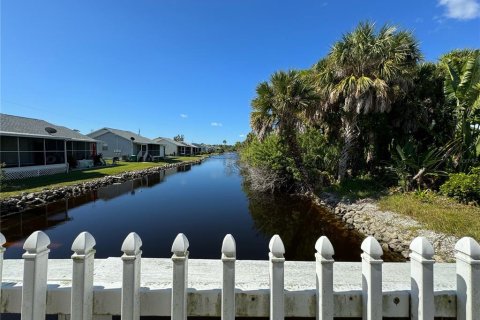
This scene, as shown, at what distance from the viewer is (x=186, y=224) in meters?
9.70

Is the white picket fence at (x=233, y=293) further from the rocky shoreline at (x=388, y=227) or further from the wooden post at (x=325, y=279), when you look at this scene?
the rocky shoreline at (x=388, y=227)

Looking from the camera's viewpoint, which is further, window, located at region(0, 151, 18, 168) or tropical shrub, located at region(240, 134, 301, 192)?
window, located at region(0, 151, 18, 168)

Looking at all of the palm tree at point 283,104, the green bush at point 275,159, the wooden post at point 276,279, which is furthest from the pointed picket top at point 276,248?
the green bush at point 275,159

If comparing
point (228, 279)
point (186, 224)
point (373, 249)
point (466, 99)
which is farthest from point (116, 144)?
point (373, 249)

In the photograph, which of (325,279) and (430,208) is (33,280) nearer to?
(325,279)

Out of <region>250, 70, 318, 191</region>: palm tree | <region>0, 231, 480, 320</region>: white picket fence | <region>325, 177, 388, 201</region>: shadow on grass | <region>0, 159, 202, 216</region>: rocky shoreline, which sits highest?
<region>250, 70, 318, 191</region>: palm tree

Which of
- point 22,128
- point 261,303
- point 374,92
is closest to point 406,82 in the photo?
point 374,92

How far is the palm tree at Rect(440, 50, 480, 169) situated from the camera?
9.75m

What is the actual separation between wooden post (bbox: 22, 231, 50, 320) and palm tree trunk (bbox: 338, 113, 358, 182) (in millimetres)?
14497

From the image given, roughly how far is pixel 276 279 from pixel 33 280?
1775 mm

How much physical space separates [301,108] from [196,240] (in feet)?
30.6

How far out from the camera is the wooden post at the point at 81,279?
1.82 m

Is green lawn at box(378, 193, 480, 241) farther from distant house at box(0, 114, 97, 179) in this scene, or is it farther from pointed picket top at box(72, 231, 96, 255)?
distant house at box(0, 114, 97, 179)

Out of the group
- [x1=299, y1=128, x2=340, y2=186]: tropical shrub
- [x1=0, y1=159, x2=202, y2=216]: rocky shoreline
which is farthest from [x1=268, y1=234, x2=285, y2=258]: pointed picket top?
[x1=299, y1=128, x2=340, y2=186]: tropical shrub
